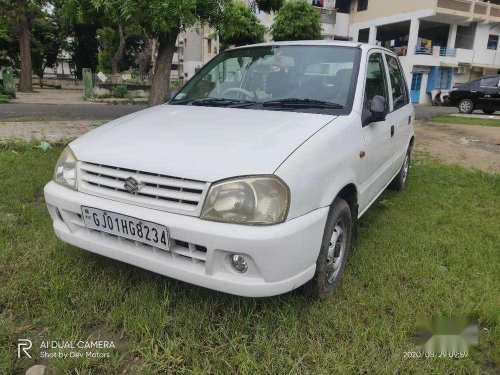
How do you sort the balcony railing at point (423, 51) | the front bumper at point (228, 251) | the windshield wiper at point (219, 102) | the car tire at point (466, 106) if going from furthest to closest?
the balcony railing at point (423, 51)
the car tire at point (466, 106)
the windshield wiper at point (219, 102)
the front bumper at point (228, 251)

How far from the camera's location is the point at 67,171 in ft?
7.79

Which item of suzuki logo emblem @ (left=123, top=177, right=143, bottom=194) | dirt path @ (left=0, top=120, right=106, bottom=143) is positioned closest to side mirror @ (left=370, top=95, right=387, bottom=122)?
suzuki logo emblem @ (left=123, top=177, right=143, bottom=194)

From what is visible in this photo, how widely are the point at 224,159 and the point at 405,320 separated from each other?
1.36 meters

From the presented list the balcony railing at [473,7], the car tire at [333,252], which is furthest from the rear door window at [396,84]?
the balcony railing at [473,7]

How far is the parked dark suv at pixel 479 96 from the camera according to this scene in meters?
15.2

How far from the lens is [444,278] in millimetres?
2654

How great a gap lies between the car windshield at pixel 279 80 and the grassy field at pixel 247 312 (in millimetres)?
1235

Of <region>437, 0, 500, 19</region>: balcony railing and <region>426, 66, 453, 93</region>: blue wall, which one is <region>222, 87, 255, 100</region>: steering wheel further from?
<region>426, 66, 453, 93</region>: blue wall

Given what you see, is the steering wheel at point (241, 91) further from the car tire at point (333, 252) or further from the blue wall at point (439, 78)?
the blue wall at point (439, 78)

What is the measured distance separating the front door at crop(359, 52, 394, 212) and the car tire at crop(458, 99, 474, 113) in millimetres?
15006

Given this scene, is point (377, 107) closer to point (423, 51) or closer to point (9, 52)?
point (423, 51)

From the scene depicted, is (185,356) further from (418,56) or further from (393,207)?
(418,56)

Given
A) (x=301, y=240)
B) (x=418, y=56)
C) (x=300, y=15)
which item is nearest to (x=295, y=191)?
(x=301, y=240)

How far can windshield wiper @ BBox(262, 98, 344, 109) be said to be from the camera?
2.68m
